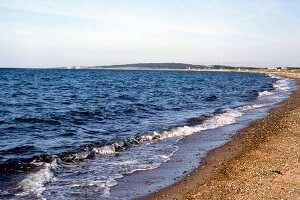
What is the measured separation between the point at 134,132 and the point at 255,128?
6.69m

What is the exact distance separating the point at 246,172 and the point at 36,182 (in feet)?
20.8

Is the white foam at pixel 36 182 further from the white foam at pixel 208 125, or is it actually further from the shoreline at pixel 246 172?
the white foam at pixel 208 125

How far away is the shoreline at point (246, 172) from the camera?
31.2ft

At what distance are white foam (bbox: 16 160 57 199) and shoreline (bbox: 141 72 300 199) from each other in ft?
10.3

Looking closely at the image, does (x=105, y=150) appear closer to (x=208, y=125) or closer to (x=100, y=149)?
(x=100, y=149)

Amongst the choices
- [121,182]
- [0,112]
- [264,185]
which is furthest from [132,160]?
[0,112]

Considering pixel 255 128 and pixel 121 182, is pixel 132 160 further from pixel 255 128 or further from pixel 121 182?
pixel 255 128

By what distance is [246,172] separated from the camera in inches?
449

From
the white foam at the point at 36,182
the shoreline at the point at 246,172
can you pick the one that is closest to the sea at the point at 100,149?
the white foam at the point at 36,182

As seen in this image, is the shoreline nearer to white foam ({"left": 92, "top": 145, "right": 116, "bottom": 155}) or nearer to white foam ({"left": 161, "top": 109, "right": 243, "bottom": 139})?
white foam ({"left": 161, "top": 109, "right": 243, "bottom": 139})

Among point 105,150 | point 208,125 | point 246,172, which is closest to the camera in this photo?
point 246,172

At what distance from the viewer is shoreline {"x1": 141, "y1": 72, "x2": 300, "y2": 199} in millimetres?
9523

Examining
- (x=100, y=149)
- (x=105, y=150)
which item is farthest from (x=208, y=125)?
(x=100, y=149)

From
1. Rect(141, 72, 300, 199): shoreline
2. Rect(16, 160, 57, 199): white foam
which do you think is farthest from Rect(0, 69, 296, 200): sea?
Rect(141, 72, 300, 199): shoreline
